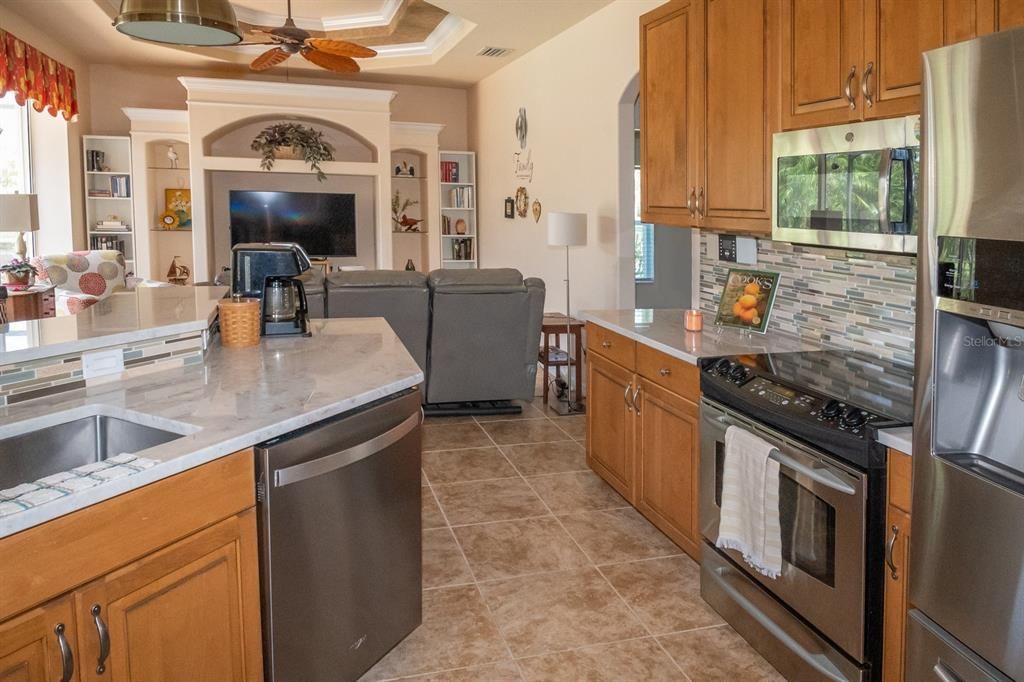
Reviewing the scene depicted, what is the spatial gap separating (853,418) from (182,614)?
5.51 feet

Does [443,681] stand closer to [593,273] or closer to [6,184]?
[593,273]

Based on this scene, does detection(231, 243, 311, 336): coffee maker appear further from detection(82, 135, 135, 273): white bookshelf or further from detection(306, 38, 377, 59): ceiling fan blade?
detection(82, 135, 135, 273): white bookshelf

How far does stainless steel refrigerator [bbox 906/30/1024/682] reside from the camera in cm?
166

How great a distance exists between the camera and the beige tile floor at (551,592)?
2635 millimetres

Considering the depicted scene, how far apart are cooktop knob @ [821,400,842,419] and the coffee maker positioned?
73.5 inches

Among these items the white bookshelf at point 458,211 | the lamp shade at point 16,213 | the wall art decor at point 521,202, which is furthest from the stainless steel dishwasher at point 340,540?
the white bookshelf at point 458,211

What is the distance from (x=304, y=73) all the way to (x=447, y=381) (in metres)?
5.20

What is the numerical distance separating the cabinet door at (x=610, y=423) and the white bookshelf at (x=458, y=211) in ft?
18.7

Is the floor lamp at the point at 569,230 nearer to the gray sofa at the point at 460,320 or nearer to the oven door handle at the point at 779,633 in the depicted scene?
the gray sofa at the point at 460,320

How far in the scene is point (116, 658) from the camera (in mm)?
1620

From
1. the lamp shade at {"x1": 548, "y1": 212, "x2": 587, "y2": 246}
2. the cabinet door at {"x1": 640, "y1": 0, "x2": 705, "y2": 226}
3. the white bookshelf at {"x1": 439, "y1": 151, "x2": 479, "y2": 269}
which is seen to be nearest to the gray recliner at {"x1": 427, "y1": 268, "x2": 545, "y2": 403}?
the lamp shade at {"x1": 548, "y1": 212, "x2": 587, "y2": 246}

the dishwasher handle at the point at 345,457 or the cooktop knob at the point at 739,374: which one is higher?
the cooktop knob at the point at 739,374

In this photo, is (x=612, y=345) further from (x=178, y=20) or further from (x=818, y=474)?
(x=178, y=20)

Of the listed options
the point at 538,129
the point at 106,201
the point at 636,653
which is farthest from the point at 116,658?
the point at 106,201
